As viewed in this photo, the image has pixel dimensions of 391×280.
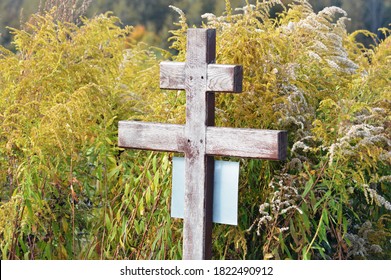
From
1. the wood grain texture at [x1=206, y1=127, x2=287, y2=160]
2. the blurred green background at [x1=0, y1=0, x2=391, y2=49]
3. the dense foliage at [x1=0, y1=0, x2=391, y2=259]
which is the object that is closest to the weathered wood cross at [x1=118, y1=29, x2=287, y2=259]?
the wood grain texture at [x1=206, y1=127, x2=287, y2=160]

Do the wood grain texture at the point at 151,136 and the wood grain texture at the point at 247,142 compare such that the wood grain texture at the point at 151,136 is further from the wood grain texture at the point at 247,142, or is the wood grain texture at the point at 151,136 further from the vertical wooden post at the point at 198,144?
the wood grain texture at the point at 247,142

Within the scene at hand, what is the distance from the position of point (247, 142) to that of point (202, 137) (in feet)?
0.65

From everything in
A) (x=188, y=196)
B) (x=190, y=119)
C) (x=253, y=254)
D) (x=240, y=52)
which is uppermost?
(x=240, y=52)

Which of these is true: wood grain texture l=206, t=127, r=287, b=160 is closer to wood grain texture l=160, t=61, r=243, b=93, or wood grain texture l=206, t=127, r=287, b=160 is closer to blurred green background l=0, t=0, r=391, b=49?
wood grain texture l=160, t=61, r=243, b=93

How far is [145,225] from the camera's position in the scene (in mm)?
4379

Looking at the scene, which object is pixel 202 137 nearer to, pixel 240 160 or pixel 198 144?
pixel 198 144

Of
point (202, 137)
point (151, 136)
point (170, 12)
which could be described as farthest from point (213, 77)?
point (170, 12)

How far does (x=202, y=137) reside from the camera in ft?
13.1

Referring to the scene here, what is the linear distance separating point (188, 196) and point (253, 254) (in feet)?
1.64

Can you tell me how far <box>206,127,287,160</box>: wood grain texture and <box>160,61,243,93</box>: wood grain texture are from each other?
173mm

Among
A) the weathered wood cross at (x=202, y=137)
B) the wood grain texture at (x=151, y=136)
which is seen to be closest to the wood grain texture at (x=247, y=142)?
the weathered wood cross at (x=202, y=137)

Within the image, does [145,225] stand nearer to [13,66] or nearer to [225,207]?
[225,207]

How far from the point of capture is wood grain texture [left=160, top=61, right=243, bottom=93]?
388cm

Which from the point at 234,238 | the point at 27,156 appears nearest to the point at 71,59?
the point at 27,156
